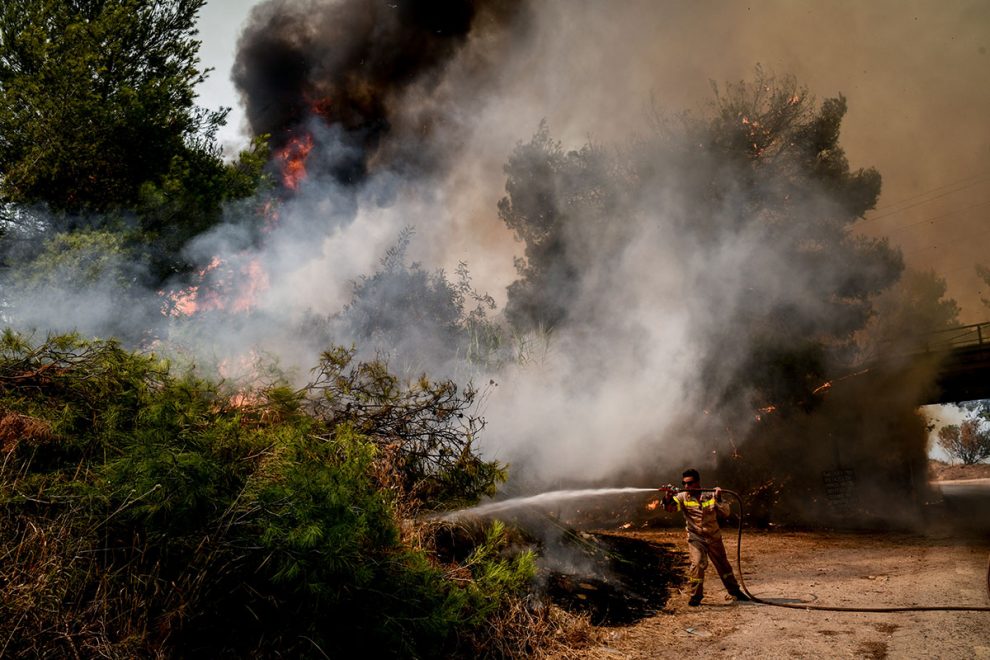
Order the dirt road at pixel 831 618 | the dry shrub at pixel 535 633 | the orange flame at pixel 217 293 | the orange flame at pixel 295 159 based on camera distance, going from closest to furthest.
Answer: the dry shrub at pixel 535 633
the dirt road at pixel 831 618
the orange flame at pixel 217 293
the orange flame at pixel 295 159

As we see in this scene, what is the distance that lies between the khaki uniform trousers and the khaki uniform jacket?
70 millimetres

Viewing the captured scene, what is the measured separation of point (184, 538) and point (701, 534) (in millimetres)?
5878

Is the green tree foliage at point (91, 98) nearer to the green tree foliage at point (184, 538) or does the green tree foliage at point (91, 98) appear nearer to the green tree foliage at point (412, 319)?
the green tree foliage at point (412, 319)

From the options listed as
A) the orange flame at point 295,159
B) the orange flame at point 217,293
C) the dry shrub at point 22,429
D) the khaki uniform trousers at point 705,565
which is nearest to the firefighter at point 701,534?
the khaki uniform trousers at point 705,565

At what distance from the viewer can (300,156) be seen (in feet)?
50.2

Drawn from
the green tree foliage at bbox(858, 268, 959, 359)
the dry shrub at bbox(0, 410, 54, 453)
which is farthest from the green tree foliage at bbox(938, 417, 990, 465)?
the dry shrub at bbox(0, 410, 54, 453)

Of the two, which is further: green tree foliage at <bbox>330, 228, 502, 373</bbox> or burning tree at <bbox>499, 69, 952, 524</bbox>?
burning tree at <bbox>499, 69, 952, 524</bbox>

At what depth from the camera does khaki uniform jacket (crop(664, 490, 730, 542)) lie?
698cm

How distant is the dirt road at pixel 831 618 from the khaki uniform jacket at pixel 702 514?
29.7 inches

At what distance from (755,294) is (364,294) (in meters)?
13.2

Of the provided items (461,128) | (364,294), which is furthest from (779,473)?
(461,128)

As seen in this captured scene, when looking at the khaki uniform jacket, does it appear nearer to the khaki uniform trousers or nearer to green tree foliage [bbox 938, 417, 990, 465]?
the khaki uniform trousers

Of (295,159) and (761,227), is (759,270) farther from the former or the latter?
(295,159)

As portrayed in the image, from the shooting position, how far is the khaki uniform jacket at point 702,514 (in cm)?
698
